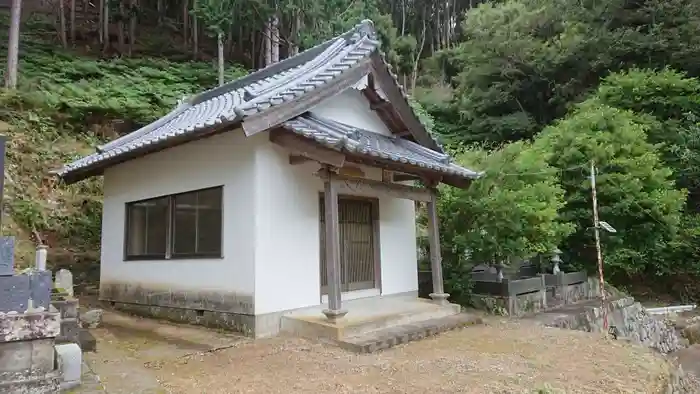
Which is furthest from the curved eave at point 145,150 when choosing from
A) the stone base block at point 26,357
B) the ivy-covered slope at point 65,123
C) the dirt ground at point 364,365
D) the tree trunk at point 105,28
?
the tree trunk at point 105,28

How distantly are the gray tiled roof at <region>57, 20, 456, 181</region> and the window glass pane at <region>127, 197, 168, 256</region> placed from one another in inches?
39.8

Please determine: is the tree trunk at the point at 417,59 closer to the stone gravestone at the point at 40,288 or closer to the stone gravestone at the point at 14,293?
the stone gravestone at the point at 40,288

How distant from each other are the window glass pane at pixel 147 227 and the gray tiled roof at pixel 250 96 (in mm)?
1011

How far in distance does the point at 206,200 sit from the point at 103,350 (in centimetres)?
280

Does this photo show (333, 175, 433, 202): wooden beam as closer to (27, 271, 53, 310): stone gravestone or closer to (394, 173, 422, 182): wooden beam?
(394, 173, 422, 182): wooden beam

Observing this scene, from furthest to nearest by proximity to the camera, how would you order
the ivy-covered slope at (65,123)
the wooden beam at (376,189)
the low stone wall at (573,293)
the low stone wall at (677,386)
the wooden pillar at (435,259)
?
the low stone wall at (573,293), the ivy-covered slope at (65,123), the wooden pillar at (435,259), the wooden beam at (376,189), the low stone wall at (677,386)

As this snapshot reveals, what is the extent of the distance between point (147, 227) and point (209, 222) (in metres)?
2.07

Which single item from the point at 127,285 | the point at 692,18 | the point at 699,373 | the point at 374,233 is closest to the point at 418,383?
the point at 374,233

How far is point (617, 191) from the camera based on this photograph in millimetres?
13586

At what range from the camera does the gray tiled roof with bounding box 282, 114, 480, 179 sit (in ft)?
21.9

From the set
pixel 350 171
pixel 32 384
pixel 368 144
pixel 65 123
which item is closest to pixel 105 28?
pixel 65 123

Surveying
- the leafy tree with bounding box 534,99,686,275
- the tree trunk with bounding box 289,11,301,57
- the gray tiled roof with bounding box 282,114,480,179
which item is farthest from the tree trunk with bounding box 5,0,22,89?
the leafy tree with bounding box 534,99,686,275

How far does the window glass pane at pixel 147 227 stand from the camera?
347 inches

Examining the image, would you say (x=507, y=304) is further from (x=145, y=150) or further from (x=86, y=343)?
(x=86, y=343)
